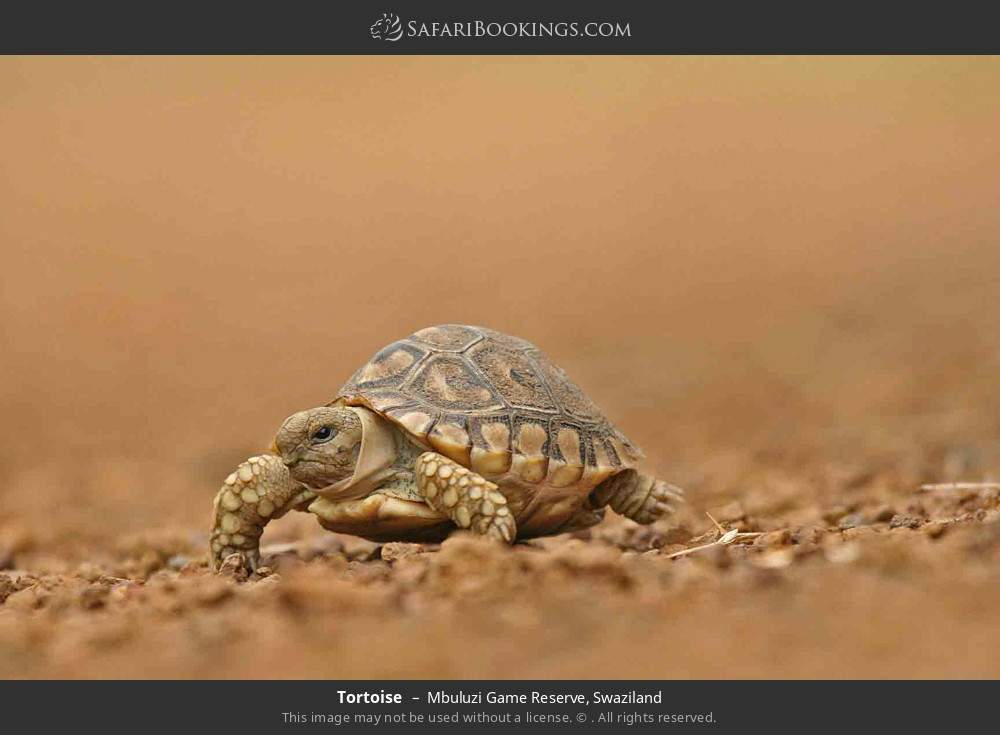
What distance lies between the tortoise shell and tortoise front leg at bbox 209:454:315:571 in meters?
0.51

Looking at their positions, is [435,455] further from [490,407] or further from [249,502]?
[249,502]

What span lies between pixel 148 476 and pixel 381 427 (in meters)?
7.81

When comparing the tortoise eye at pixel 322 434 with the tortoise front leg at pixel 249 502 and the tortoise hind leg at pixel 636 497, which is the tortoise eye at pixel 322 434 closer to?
the tortoise front leg at pixel 249 502

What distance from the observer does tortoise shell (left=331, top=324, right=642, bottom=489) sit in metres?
6.20

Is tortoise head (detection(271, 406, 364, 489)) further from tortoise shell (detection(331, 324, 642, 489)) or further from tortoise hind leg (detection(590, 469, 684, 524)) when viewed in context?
tortoise hind leg (detection(590, 469, 684, 524))

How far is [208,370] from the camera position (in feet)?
68.5

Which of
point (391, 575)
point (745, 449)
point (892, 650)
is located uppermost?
point (745, 449)

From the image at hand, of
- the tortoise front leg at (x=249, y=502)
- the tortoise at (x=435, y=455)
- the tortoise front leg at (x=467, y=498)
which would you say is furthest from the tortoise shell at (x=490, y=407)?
the tortoise front leg at (x=249, y=502)

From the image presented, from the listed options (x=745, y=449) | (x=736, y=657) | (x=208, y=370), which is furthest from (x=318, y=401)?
(x=736, y=657)

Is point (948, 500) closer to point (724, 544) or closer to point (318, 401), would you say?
point (724, 544)

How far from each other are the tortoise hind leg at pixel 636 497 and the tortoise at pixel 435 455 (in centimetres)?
23

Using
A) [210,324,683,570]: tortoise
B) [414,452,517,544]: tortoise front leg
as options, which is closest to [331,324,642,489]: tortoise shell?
[210,324,683,570]: tortoise

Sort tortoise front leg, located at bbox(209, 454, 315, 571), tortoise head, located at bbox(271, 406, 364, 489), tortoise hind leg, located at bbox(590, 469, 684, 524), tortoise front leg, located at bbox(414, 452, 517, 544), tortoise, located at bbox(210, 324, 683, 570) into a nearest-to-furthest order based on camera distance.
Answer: tortoise front leg, located at bbox(414, 452, 517, 544) < tortoise, located at bbox(210, 324, 683, 570) < tortoise head, located at bbox(271, 406, 364, 489) < tortoise front leg, located at bbox(209, 454, 315, 571) < tortoise hind leg, located at bbox(590, 469, 684, 524)

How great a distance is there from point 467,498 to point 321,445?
32.7 inches
